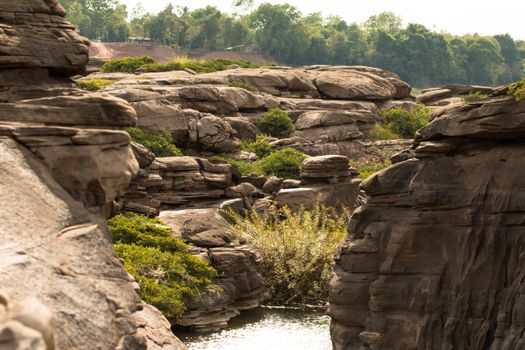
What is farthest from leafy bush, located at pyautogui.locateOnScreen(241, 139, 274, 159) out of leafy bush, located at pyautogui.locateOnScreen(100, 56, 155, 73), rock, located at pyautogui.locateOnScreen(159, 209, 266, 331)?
leafy bush, located at pyautogui.locateOnScreen(100, 56, 155, 73)

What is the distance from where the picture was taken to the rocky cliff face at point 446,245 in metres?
23.3

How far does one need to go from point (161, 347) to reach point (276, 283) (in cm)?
2148

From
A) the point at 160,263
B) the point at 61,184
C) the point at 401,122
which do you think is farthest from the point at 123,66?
the point at 61,184

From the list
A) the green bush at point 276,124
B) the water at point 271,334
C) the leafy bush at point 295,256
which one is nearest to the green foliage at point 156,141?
the leafy bush at point 295,256

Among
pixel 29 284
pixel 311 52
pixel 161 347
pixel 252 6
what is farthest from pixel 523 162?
pixel 252 6

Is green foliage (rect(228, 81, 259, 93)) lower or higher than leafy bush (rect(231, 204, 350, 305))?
higher

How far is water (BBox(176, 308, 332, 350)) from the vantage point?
101 ft

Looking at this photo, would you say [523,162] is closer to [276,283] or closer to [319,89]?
[276,283]

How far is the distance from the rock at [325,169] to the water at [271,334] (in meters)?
9.90

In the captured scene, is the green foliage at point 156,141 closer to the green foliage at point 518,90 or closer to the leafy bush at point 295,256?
the leafy bush at point 295,256

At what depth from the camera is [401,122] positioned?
216 feet

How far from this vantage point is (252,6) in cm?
15825

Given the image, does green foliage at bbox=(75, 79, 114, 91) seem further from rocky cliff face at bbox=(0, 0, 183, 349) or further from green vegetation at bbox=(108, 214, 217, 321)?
rocky cliff face at bbox=(0, 0, 183, 349)

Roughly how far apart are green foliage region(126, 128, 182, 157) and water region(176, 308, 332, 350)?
13.1 m
